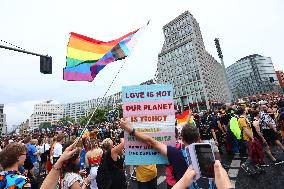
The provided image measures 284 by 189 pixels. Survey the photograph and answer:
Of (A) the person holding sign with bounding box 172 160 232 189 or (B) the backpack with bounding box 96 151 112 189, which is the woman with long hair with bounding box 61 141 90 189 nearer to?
(B) the backpack with bounding box 96 151 112 189

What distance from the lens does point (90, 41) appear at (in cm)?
494

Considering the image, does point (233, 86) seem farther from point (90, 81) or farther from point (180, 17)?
point (90, 81)

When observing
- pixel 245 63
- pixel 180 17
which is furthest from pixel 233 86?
pixel 180 17

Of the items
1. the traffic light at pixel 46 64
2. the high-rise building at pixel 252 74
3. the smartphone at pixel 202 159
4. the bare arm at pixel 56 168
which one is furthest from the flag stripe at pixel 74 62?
the high-rise building at pixel 252 74

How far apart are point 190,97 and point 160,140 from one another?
8563 cm

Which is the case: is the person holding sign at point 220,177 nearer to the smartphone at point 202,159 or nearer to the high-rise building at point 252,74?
the smartphone at point 202,159

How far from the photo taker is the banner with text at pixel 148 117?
2.74 meters

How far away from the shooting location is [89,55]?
186 inches

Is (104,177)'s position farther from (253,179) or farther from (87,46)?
(253,179)

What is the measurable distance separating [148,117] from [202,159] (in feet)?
4.21

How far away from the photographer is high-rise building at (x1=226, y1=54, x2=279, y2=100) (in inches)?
5595

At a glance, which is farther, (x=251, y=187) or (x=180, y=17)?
(x=180, y=17)

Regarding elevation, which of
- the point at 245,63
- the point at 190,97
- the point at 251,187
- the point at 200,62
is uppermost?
the point at 245,63

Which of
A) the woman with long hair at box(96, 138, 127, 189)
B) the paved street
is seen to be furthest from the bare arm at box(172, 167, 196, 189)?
the paved street
